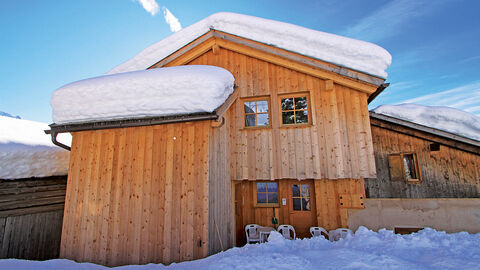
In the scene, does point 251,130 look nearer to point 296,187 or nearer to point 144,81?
point 296,187

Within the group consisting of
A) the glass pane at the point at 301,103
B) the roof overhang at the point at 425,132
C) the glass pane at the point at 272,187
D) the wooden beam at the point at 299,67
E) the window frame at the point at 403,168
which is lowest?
the glass pane at the point at 272,187

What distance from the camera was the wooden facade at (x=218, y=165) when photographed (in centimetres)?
457

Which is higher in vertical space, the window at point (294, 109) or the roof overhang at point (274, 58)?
the roof overhang at point (274, 58)

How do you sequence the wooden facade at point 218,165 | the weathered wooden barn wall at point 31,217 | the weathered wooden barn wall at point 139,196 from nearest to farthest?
the weathered wooden barn wall at point 139,196 < the wooden facade at point 218,165 < the weathered wooden barn wall at point 31,217

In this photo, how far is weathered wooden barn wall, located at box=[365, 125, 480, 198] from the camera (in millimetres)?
6336

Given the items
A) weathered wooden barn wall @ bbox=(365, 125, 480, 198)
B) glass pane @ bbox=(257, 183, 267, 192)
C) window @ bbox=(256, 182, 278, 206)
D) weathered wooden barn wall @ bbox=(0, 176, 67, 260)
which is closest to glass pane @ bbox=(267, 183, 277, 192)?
window @ bbox=(256, 182, 278, 206)

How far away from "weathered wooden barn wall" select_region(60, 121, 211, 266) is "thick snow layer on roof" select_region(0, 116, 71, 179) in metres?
1.61

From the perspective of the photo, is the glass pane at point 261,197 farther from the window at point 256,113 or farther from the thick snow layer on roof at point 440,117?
the thick snow layer on roof at point 440,117

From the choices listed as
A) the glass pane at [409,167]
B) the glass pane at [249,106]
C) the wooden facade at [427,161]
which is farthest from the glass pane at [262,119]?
the glass pane at [409,167]

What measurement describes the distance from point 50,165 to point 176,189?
4.51 meters

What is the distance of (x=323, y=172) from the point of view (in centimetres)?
609

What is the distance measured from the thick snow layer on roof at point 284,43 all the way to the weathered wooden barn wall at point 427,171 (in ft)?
8.39

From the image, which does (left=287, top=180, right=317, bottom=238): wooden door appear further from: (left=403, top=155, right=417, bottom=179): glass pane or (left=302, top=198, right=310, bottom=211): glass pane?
(left=403, top=155, right=417, bottom=179): glass pane

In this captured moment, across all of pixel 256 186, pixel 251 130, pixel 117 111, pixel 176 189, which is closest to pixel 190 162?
pixel 176 189
